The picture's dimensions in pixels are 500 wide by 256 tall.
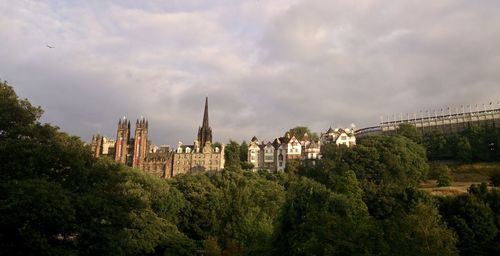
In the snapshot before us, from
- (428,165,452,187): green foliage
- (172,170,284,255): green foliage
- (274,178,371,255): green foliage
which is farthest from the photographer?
(428,165,452,187): green foliage

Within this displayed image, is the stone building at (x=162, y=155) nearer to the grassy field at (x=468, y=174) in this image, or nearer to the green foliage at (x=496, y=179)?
the grassy field at (x=468, y=174)

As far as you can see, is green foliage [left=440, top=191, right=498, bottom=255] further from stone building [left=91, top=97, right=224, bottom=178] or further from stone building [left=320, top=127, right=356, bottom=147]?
stone building [left=91, top=97, right=224, bottom=178]

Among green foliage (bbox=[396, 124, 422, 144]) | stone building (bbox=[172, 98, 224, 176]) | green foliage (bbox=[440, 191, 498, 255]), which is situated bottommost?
green foliage (bbox=[440, 191, 498, 255])

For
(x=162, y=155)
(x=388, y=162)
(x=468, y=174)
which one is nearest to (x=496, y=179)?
(x=388, y=162)

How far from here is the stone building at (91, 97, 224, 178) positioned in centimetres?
12325

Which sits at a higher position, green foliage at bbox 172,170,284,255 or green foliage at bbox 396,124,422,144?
green foliage at bbox 396,124,422,144

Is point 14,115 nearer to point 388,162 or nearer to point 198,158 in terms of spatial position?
point 388,162

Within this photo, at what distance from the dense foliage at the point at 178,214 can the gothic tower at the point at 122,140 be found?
226 feet

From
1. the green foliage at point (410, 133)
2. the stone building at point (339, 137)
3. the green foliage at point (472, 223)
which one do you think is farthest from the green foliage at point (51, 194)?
the stone building at point (339, 137)

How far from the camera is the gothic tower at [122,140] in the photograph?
413 ft

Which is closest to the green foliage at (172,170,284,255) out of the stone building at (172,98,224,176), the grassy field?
the grassy field

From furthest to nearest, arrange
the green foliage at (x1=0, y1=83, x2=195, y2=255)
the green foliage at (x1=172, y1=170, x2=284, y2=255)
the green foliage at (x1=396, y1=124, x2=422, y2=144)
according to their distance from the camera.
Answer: the green foliage at (x1=396, y1=124, x2=422, y2=144), the green foliage at (x1=172, y1=170, x2=284, y2=255), the green foliage at (x1=0, y1=83, x2=195, y2=255)

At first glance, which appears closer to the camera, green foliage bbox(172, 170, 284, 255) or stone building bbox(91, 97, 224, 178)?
green foliage bbox(172, 170, 284, 255)

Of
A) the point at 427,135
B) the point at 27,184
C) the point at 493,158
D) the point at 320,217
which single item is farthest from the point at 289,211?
the point at 427,135
